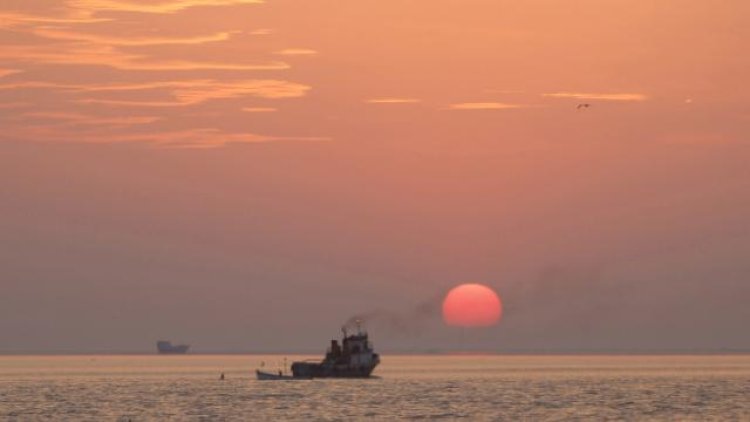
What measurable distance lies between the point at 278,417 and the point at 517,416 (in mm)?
26778

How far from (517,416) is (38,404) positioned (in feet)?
231

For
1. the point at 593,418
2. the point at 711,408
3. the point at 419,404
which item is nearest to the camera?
the point at 593,418

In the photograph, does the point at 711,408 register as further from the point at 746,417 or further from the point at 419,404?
the point at 419,404

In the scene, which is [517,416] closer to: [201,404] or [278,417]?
[278,417]

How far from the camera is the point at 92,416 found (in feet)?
545

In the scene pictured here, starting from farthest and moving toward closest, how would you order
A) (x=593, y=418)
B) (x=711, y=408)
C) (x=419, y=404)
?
(x=419, y=404) → (x=711, y=408) → (x=593, y=418)

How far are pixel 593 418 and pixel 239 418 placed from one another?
1536 inches

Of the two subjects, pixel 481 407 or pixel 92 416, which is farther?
pixel 481 407

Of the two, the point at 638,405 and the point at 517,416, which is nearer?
the point at 517,416

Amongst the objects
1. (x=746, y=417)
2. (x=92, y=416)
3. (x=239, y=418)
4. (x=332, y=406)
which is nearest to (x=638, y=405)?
(x=746, y=417)

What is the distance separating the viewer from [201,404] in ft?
630

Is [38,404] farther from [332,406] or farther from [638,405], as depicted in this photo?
[638,405]

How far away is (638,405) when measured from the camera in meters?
184

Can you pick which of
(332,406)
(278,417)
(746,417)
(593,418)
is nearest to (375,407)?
(332,406)
